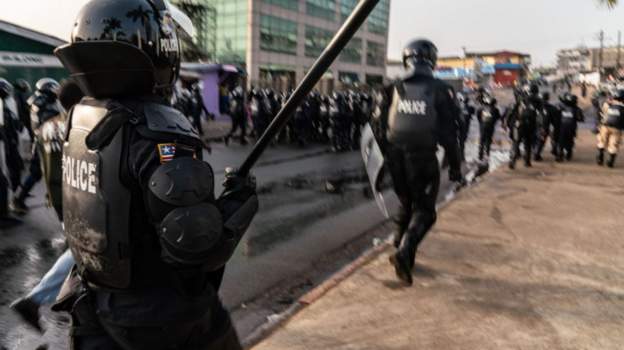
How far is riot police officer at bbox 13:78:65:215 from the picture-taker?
3.40m

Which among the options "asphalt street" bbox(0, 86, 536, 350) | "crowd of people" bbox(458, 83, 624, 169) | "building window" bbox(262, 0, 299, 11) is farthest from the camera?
"building window" bbox(262, 0, 299, 11)

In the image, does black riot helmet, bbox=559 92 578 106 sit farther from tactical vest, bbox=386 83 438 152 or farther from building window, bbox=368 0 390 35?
building window, bbox=368 0 390 35

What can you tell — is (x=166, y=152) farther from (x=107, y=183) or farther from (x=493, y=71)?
(x=493, y=71)

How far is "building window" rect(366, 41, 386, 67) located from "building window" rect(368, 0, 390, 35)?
1.68 metres

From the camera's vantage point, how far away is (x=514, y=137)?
10.8 meters

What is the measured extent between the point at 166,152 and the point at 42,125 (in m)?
3.16

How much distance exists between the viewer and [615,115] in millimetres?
10172

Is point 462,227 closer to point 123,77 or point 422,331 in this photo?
point 422,331

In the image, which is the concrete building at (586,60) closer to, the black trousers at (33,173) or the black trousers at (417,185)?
the black trousers at (417,185)

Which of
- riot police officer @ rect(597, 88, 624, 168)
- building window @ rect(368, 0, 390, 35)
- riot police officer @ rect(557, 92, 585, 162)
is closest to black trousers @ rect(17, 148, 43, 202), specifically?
riot police officer @ rect(597, 88, 624, 168)

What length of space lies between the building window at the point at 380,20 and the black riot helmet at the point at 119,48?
6165 cm

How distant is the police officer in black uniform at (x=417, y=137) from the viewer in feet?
12.9

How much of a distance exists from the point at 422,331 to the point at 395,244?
1.37 m

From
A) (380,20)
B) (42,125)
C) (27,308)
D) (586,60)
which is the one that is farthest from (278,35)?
(586,60)
